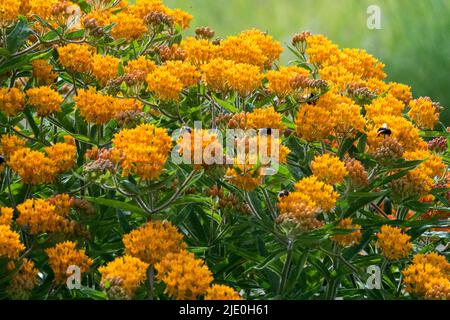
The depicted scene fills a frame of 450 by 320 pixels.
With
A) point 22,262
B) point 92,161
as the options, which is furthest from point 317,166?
point 22,262

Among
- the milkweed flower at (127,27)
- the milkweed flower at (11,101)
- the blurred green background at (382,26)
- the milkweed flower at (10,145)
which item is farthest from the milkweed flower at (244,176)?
the blurred green background at (382,26)

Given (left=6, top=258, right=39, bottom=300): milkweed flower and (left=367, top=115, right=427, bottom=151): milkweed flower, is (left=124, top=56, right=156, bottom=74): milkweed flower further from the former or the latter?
(left=6, top=258, right=39, bottom=300): milkweed flower

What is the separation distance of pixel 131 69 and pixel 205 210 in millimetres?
560

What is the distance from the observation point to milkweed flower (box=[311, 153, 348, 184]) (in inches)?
90.3

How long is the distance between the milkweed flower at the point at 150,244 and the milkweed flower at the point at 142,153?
14 centimetres

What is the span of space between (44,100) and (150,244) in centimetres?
70

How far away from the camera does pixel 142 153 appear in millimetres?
2127

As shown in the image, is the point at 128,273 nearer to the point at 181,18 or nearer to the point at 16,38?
the point at 16,38

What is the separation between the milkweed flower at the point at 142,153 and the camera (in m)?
2.13

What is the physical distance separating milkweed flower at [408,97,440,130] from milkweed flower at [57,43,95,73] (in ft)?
3.63

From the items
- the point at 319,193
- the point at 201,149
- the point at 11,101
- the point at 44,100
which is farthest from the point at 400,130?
the point at 11,101

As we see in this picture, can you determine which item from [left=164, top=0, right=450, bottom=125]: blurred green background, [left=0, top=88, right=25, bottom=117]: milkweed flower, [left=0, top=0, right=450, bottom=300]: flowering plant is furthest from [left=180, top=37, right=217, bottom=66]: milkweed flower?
[left=164, top=0, right=450, bottom=125]: blurred green background

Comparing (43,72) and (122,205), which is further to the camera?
(43,72)

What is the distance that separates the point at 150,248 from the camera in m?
2.11
